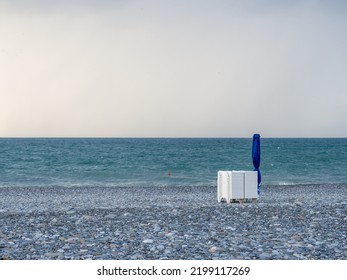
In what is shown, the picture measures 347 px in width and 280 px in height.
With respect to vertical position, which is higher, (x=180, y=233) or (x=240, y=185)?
(x=240, y=185)

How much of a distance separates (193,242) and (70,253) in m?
2.61

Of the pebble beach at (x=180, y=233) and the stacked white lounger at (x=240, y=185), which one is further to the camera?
the stacked white lounger at (x=240, y=185)

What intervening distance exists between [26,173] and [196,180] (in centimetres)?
1776

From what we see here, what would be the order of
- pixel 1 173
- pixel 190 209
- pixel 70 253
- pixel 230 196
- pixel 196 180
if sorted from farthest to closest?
pixel 1 173 < pixel 196 180 < pixel 230 196 < pixel 190 209 < pixel 70 253

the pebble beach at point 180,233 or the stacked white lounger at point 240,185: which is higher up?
the stacked white lounger at point 240,185

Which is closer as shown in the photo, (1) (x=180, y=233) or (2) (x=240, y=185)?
(1) (x=180, y=233)

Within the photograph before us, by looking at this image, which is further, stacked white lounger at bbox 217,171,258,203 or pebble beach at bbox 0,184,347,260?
stacked white lounger at bbox 217,171,258,203

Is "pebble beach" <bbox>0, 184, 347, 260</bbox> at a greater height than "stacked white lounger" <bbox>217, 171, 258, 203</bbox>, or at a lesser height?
lesser

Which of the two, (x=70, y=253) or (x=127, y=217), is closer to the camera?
(x=70, y=253)
